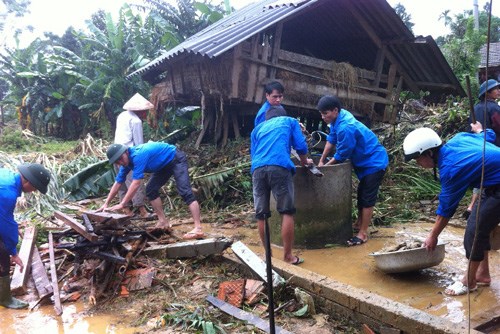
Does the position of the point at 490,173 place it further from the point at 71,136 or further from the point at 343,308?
the point at 71,136

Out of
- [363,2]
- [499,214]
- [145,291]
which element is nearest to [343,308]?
[499,214]

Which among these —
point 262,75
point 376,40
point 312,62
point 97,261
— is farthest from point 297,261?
point 376,40

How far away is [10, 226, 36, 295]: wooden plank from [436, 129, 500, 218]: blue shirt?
4432mm

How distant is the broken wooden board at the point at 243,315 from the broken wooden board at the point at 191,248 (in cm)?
87

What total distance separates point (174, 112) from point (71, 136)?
1030cm

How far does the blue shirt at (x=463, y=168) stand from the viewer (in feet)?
11.0

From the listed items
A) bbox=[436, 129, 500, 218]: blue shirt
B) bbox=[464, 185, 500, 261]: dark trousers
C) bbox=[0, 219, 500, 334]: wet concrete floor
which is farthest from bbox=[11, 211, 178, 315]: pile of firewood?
bbox=[464, 185, 500, 261]: dark trousers

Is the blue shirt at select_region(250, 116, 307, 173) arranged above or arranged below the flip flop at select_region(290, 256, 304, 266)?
above

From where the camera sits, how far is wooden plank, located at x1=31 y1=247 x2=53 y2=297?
4.43m

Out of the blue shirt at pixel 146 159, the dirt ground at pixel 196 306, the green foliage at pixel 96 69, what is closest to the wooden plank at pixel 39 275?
the dirt ground at pixel 196 306

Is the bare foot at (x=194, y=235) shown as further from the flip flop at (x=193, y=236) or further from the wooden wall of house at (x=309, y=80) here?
the wooden wall of house at (x=309, y=80)

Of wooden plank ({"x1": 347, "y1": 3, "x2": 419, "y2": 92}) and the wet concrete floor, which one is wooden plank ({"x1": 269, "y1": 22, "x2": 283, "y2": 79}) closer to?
wooden plank ({"x1": 347, "y1": 3, "x2": 419, "y2": 92})

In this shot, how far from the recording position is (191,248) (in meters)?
4.95

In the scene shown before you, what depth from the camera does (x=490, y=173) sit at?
3.41 m
